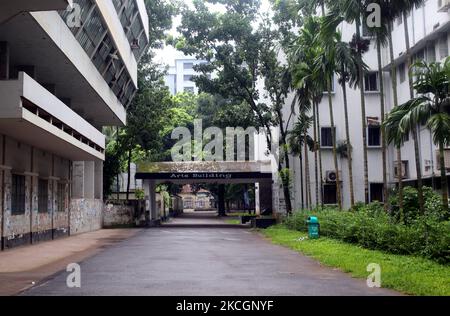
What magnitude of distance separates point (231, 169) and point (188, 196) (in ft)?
281

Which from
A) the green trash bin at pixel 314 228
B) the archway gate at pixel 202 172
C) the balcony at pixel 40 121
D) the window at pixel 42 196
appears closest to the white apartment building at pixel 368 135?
the archway gate at pixel 202 172

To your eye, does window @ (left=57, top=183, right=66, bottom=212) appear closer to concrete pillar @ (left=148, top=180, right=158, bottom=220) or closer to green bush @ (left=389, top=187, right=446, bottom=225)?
concrete pillar @ (left=148, top=180, right=158, bottom=220)

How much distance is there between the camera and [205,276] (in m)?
11.2

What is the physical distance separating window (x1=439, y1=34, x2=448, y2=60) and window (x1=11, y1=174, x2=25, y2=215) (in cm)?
1821

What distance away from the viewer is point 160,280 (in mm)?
10531

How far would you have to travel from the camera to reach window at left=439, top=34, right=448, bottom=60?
945 inches

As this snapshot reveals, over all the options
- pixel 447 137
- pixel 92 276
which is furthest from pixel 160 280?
pixel 447 137

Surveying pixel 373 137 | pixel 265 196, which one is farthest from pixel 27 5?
→ pixel 265 196

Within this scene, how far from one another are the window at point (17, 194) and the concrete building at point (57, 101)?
0.04 m

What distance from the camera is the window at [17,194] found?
1939cm

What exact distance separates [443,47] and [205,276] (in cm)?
1792

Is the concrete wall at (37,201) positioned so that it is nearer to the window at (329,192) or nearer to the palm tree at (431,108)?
the palm tree at (431,108)

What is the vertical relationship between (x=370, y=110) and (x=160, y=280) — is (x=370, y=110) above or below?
above
